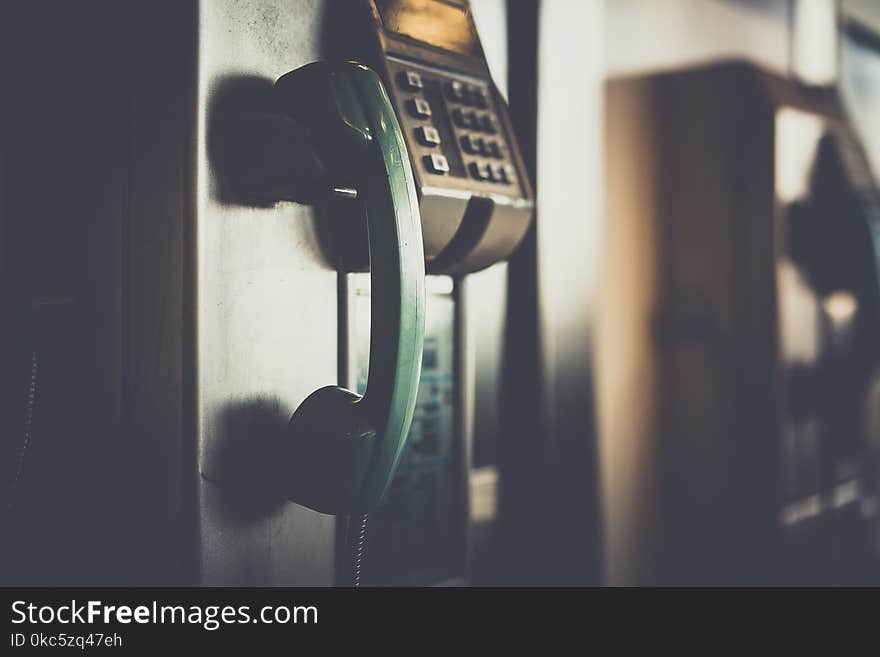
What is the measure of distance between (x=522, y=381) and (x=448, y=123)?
59 cm

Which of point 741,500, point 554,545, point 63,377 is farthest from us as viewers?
point 741,500

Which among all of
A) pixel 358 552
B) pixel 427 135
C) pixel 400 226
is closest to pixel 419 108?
pixel 427 135

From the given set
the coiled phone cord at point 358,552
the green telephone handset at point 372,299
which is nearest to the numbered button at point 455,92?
the green telephone handset at point 372,299

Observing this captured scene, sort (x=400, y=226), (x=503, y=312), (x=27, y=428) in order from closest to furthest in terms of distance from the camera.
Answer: (x=400, y=226), (x=27, y=428), (x=503, y=312)

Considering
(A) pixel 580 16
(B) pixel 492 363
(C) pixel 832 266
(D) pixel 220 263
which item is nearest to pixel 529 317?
(B) pixel 492 363

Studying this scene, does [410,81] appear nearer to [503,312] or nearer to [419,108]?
[419,108]

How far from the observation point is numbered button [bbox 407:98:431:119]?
667 mm

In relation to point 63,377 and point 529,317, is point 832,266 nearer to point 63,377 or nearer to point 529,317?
point 529,317

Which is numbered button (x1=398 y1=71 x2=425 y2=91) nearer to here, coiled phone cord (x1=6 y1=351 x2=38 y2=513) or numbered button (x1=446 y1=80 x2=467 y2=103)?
numbered button (x1=446 y1=80 x2=467 y2=103)

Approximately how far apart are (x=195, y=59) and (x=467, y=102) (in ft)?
0.79

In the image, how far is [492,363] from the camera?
1.21 m

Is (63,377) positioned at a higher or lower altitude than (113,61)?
lower

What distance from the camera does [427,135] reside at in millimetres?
667

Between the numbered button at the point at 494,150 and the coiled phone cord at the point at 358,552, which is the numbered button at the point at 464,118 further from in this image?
the coiled phone cord at the point at 358,552
